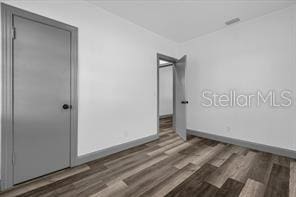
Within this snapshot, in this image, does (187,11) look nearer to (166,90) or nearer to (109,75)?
(109,75)

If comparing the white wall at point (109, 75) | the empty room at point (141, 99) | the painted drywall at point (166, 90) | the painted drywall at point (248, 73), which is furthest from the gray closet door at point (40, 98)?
the painted drywall at point (166, 90)

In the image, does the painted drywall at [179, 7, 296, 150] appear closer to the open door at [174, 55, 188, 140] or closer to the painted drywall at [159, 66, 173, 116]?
the open door at [174, 55, 188, 140]

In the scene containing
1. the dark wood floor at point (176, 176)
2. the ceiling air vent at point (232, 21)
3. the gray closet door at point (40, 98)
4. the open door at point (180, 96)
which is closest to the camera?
the dark wood floor at point (176, 176)

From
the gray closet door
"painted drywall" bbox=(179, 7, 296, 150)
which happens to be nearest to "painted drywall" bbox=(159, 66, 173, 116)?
"painted drywall" bbox=(179, 7, 296, 150)

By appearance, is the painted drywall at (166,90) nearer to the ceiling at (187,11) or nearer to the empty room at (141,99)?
the empty room at (141,99)

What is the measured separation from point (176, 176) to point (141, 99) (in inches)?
70.3

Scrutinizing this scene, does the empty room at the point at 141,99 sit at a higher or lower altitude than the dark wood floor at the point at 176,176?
higher

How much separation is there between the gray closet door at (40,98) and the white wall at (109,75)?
229 mm

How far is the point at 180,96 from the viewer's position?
156 inches

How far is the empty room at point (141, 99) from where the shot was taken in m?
1.69

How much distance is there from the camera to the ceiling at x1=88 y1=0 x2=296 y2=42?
7.81 ft

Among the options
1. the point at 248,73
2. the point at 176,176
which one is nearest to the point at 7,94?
the point at 176,176

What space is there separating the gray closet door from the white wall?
0.23 meters

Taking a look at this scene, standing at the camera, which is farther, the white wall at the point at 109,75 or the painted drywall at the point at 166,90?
the painted drywall at the point at 166,90
